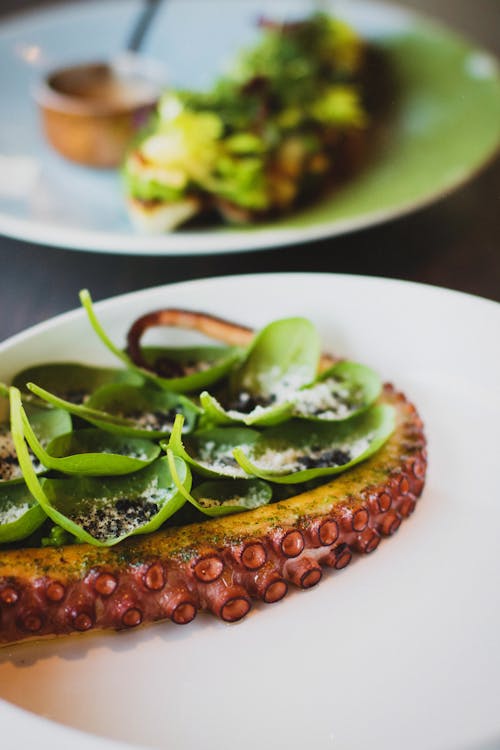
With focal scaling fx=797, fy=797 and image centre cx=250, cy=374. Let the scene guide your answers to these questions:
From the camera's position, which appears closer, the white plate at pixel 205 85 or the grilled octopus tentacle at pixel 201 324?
the grilled octopus tentacle at pixel 201 324

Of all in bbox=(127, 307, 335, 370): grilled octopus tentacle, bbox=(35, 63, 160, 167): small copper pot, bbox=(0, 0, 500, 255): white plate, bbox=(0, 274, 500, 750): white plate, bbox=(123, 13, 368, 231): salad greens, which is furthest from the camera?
bbox=(35, 63, 160, 167): small copper pot

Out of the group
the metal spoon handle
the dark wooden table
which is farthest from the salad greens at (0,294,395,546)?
the metal spoon handle

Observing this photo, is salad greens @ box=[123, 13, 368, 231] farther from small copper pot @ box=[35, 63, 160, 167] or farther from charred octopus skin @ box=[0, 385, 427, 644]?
charred octopus skin @ box=[0, 385, 427, 644]

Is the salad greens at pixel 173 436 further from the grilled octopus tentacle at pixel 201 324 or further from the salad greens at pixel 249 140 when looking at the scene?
the salad greens at pixel 249 140

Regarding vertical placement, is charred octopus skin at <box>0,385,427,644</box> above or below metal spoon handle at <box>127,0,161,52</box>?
below

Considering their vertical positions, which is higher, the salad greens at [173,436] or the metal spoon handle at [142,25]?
the metal spoon handle at [142,25]

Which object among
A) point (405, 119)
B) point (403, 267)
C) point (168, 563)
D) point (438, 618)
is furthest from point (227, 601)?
point (405, 119)

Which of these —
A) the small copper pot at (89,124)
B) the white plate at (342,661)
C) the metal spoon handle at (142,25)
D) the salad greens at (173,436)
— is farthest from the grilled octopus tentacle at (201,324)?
the metal spoon handle at (142,25)

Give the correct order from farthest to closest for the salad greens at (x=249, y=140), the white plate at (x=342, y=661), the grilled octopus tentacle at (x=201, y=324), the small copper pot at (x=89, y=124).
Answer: the small copper pot at (x=89, y=124) → the salad greens at (x=249, y=140) → the grilled octopus tentacle at (x=201, y=324) → the white plate at (x=342, y=661)
